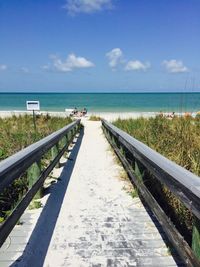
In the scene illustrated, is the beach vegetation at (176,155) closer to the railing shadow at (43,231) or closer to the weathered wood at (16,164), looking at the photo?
the railing shadow at (43,231)

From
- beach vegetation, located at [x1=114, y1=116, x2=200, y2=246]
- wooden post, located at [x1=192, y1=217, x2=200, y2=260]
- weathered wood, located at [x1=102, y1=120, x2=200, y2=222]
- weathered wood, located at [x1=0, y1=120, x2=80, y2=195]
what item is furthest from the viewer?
beach vegetation, located at [x1=114, y1=116, x2=200, y2=246]

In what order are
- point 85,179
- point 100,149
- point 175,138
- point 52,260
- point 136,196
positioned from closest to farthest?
point 52,260 → point 136,196 → point 85,179 → point 175,138 → point 100,149

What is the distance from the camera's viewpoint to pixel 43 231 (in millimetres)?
3980

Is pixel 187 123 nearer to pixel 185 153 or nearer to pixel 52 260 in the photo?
pixel 185 153

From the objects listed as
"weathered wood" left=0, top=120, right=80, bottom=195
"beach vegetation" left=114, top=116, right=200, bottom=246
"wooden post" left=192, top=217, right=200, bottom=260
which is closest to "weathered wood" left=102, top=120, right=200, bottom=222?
"wooden post" left=192, top=217, right=200, bottom=260

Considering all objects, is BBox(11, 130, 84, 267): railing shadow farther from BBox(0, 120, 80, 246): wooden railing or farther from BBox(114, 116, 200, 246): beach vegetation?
BBox(114, 116, 200, 246): beach vegetation

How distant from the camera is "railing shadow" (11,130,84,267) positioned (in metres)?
Answer: 3.30

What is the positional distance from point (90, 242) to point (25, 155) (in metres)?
1.18

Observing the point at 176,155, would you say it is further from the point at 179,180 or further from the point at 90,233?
the point at 179,180

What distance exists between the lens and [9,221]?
3.08 meters

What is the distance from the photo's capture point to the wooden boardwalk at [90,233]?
130 inches

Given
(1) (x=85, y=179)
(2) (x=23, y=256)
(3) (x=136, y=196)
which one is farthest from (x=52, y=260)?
(1) (x=85, y=179)

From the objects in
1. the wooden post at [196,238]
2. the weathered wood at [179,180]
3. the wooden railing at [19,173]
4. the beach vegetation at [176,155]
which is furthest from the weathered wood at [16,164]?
the beach vegetation at [176,155]

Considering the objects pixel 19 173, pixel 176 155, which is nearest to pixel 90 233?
pixel 19 173
